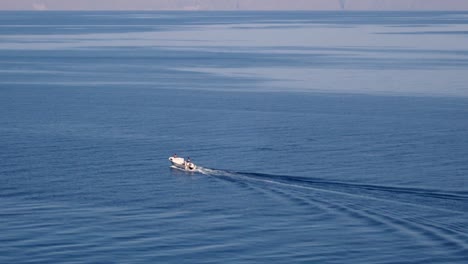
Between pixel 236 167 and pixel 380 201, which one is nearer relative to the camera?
pixel 380 201

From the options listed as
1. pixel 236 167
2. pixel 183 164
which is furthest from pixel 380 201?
pixel 183 164


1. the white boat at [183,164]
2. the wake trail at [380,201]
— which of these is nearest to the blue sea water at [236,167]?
the wake trail at [380,201]

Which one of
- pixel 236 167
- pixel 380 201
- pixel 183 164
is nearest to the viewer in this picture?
pixel 380 201

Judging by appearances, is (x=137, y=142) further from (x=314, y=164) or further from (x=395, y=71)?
(x=395, y=71)

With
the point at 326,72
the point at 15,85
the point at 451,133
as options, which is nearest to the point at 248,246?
the point at 451,133

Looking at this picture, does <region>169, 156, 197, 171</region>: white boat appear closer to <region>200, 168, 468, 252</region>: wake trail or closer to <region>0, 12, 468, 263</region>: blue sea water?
<region>0, 12, 468, 263</region>: blue sea water

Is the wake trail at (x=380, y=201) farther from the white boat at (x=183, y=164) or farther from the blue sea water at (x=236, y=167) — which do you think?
the white boat at (x=183, y=164)

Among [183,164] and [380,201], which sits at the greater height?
[183,164]

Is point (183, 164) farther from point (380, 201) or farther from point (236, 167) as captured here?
point (380, 201)
